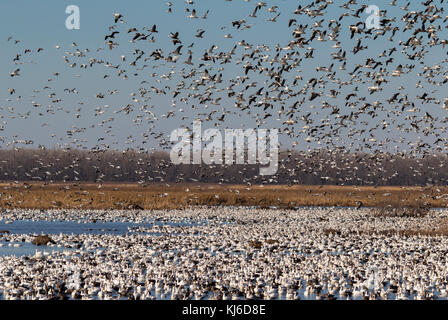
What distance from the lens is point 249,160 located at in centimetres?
11669

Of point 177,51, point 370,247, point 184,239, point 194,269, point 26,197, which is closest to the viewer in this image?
point 194,269

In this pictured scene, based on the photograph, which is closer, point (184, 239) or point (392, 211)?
point (184, 239)

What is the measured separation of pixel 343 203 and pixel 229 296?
167 ft

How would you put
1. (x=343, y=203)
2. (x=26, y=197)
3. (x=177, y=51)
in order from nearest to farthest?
(x=177, y=51) → (x=26, y=197) → (x=343, y=203)

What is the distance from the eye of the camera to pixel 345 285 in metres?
19.9

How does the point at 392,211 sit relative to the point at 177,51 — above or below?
below

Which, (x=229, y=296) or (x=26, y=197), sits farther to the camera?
(x=26, y=197)

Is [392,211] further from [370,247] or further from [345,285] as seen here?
[345,285]

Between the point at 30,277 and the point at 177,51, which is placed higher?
the point at 177,51
